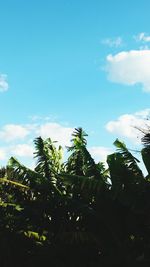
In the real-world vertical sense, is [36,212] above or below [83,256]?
above

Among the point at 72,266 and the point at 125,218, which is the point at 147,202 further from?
the point at 72,266

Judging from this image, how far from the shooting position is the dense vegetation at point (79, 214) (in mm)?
9547

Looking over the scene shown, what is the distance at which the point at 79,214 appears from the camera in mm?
10820

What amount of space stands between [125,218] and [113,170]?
4.28ft

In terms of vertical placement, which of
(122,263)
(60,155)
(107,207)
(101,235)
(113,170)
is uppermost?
(60,155)

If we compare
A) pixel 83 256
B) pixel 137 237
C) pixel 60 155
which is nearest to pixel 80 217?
pixel 83 256

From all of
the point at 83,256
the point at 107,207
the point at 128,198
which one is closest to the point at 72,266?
the point at 83,256

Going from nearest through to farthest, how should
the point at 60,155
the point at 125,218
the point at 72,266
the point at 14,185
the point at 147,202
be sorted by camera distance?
the point at 147,202, the point at 125,218, the point at 72,266, the point at 14,185, the point at 60,155

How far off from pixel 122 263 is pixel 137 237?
32.2 inches

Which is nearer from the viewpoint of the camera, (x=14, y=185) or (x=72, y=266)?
(x=72, y=266)

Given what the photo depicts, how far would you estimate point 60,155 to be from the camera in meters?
14.3

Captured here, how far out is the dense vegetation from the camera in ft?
31.3

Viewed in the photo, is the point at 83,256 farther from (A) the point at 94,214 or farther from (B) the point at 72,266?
(A) the point at 94,214

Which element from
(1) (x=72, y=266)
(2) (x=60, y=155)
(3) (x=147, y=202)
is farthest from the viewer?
(2) (x=60, y=155)
